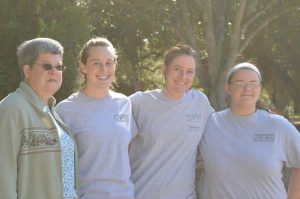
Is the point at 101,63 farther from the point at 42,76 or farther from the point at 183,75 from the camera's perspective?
the point at 183,75

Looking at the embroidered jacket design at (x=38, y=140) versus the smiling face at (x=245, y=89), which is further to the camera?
the smiling face at (x=245, y=89)

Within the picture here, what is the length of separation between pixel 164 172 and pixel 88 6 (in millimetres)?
7071

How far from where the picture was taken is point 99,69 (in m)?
3.98

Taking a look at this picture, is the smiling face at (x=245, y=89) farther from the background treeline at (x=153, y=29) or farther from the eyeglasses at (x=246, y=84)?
the background treeline at (x=153, y=29)

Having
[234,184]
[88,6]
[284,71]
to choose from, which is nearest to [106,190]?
[234,184]

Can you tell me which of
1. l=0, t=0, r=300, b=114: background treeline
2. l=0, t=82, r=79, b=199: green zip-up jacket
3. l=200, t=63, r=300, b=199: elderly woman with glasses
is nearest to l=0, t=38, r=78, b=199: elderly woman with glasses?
l=0, t=82, r=79, b=199: green zip-up jacket

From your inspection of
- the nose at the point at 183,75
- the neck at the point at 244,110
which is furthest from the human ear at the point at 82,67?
the neck at the point at 244,110

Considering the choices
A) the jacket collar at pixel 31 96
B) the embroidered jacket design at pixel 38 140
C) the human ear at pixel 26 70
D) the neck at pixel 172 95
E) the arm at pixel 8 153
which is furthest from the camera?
the neck at pixel 172 95

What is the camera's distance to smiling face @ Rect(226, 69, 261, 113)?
13.6 ft

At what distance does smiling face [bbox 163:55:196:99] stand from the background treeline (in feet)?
7.88

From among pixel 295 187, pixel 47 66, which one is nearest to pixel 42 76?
pixel 47 66

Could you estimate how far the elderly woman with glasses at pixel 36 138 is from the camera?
10.7 feet

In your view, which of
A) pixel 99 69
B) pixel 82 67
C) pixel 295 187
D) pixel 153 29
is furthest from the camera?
pixel 153 29

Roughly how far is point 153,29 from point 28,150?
380 inches
